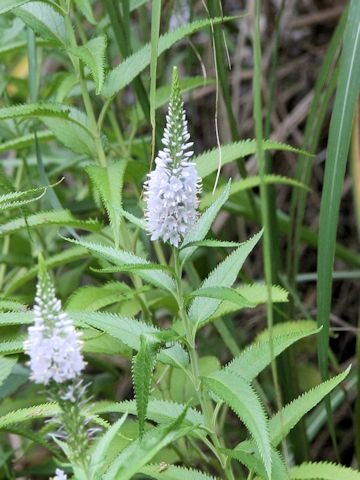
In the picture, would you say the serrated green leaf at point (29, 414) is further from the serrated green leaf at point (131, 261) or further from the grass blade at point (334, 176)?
the grass blade at point (334, 176)

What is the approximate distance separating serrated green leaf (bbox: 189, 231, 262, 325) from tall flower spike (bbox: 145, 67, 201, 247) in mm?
157

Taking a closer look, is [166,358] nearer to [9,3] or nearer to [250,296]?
[250,296]

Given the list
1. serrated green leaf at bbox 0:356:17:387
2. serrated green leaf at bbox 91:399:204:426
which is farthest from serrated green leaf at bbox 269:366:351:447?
serrated green leaf at bbox 0:356:17:387

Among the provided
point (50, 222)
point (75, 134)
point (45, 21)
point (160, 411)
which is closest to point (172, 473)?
point (160, 411)

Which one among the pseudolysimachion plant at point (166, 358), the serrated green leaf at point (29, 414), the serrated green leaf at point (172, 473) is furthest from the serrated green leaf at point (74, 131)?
the serrated green leaf at point (172, 473)

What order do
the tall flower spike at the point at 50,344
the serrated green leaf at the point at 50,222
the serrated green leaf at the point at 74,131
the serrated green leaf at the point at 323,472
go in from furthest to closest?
the serrated green leaf at the point at 74,131
the serrated green leaf at the point at 50,222
the serrated green leaf at the point at 323,472
the tall flower spike at the point at 50,344

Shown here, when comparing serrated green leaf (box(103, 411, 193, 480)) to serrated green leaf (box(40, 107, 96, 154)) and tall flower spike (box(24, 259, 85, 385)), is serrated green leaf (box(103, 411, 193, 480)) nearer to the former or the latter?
tall flower spike (box(24, 259, 85, 385))

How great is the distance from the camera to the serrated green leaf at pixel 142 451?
112 cm

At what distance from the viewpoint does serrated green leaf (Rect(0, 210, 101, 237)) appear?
1.71 metres

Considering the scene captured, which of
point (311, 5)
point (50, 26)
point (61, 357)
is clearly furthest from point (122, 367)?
point (311, 5)

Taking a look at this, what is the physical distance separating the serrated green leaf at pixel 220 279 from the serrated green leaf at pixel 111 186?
17 cm

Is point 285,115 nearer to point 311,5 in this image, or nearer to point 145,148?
point 311,5

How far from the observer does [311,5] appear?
3838 mm

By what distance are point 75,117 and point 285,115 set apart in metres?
1.92
